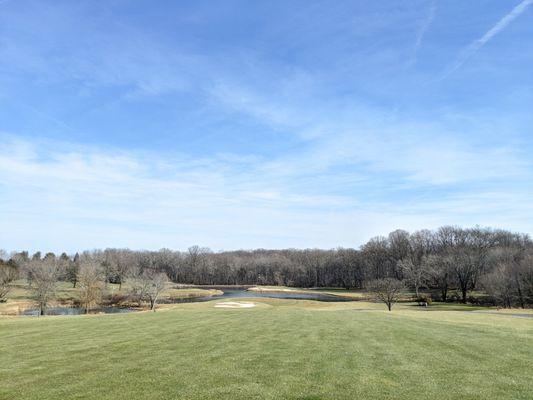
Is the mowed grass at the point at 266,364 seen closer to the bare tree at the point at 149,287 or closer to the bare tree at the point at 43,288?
the bare tree at the point at 43,288

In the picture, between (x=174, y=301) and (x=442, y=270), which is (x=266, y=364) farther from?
(x=442, y=270)

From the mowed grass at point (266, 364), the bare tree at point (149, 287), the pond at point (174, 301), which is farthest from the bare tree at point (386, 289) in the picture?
the mowed grass at point (266, 364)

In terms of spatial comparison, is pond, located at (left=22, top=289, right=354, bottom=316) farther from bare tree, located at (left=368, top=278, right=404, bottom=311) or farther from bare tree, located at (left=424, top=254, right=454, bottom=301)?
bare tree, located at (left=368, top=278, right=404, bottom=311)

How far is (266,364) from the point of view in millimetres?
12180

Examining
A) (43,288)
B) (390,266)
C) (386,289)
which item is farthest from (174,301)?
(390,266)

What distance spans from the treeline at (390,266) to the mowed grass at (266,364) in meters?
63.9

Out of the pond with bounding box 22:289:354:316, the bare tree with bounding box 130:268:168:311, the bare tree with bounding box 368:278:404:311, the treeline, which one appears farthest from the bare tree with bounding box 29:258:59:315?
the bare tree with bounding box 368:278:404:311

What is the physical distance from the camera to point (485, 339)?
17.1 metres

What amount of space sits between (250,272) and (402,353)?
172m

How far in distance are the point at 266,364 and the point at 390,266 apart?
14373 centimetres

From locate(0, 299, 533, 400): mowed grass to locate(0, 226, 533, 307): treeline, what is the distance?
63.9 meters

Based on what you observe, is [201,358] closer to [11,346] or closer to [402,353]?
[402,353]

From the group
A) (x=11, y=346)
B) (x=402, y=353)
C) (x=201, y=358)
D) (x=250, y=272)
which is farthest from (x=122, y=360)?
(x=250, y=272)

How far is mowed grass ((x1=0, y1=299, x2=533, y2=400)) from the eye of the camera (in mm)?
9633
